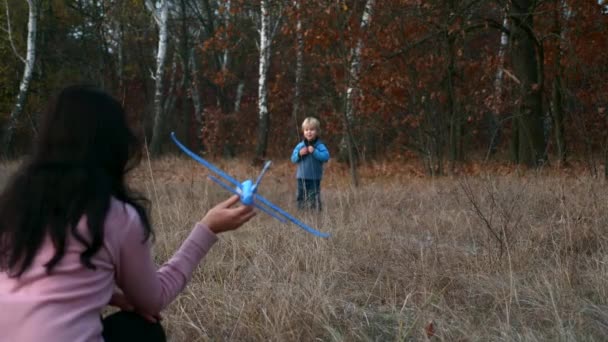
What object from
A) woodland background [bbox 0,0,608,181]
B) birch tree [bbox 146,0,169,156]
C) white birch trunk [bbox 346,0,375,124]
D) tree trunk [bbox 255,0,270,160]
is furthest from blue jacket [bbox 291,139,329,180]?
birch tree [bbox 146,0,169,156]

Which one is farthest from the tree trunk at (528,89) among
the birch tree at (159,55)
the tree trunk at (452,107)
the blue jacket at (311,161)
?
the birch tree at (159,55)

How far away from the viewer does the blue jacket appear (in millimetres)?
6891

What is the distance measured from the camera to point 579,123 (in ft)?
24.1

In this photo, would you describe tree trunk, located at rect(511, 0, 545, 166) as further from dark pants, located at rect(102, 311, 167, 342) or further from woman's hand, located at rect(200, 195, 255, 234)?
dark pants, located at rect(102, 311, 167, 342)

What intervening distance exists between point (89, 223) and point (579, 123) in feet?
21.5

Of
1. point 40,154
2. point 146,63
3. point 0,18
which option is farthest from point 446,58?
point 146,63

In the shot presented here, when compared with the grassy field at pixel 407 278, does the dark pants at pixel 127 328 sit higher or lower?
higher

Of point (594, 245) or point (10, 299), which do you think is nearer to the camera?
point (10, 299)

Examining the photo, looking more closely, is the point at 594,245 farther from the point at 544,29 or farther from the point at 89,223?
the point at 544,29

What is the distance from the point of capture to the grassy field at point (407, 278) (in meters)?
3.10

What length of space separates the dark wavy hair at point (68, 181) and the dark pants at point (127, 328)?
1.23 ft

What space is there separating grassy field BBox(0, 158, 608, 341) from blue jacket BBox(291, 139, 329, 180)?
1237 mm

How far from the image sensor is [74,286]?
68.7 inches

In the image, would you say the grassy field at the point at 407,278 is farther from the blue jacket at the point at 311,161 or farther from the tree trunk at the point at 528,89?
the tree trunk at the point at 528,89
